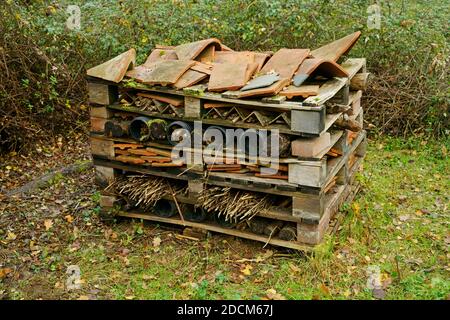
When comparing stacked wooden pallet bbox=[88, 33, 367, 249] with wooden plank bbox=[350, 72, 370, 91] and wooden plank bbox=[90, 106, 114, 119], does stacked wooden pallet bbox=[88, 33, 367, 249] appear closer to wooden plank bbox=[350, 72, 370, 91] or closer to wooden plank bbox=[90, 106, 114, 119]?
wooden plank bbox=[90, 106, 114, 119]

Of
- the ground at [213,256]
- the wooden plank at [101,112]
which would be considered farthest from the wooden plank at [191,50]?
the ground at [213,256]

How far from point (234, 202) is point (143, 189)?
0.88 metres

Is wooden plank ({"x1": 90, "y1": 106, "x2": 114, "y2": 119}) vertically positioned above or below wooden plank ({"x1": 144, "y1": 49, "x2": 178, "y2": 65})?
below

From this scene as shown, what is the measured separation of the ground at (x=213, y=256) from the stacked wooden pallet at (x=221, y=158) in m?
0.19

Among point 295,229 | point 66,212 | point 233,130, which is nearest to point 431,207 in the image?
point 295,229

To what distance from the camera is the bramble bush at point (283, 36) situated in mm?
7086

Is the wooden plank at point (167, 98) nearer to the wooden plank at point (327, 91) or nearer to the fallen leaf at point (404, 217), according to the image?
the wooden plank at point (327, 91)

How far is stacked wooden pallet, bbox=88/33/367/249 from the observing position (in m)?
4.22

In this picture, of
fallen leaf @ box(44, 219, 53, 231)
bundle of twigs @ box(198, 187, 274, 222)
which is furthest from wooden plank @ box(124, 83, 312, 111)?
fallen leaf @ box(44, 219, 53, 231)

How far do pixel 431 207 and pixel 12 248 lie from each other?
157 inches

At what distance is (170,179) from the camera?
4922 mm

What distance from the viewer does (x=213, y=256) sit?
4555mm

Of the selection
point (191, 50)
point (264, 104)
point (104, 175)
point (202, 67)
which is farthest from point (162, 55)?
point (264, 104)

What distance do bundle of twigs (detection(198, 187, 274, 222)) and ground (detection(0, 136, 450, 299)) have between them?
0.32 m
